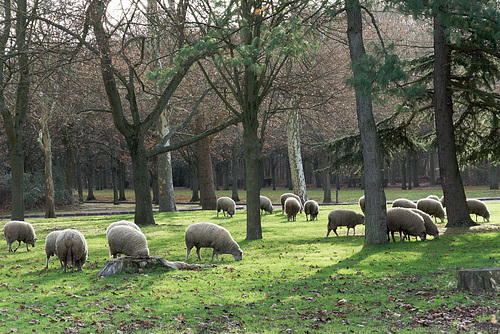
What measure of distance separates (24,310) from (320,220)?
19.6 meters

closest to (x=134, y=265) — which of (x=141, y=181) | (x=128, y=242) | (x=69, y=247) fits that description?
(x=128, y=242)

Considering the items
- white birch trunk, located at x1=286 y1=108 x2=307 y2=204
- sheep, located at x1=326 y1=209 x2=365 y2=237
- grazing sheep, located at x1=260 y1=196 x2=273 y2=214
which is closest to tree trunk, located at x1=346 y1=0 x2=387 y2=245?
sheep, located at x1=326 y1=209 x2=365 y2=237

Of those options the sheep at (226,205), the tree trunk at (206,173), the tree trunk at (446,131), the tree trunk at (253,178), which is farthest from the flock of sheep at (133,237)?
the tree trunk at (206,173)

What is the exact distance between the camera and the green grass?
798 cm

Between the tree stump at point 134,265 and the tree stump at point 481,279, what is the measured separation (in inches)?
255

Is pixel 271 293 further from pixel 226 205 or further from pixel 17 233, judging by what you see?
pixel 226 205

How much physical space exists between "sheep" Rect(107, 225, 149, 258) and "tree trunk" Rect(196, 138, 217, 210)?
2107 cm

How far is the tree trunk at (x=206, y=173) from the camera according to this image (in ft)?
114

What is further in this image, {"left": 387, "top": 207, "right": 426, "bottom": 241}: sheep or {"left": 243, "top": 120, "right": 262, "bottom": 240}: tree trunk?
{"left": 243, "top": 120, "right": 262, "bottom": 240}: tree trunk

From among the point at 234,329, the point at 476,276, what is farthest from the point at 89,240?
the point at 476,276

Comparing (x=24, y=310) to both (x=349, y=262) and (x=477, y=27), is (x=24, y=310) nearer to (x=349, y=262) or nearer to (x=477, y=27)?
(x=349, y=262)

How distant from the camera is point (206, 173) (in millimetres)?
35062

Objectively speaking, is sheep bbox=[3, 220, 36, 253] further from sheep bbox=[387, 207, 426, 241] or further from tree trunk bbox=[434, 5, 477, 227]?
tree trunk bbox=[434, 5, 477, 227]

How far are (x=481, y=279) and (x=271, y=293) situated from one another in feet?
13.3
